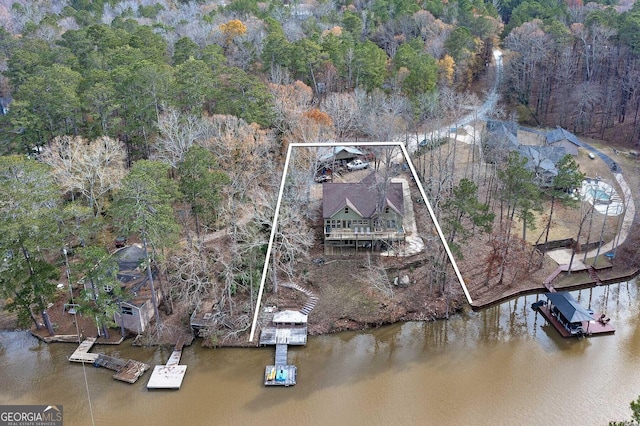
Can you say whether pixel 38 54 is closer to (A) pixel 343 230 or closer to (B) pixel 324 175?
(B) pixel 324 175

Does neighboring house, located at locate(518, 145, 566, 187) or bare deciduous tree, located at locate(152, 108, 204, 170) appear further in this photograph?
neighboring house, located at locate(518, 145, 566, 187)

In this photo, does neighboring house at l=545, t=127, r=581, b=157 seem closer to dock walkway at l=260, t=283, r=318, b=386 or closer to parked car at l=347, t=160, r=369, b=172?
parked car at l=347, t=160, r=369, b=172

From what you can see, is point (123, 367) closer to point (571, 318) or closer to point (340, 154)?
point (571, 318)

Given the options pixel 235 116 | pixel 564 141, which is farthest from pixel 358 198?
pixel 564 141

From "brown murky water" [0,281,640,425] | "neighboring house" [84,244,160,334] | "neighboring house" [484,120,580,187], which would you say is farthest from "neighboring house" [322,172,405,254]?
"neighboring house" [484,120,580,187]

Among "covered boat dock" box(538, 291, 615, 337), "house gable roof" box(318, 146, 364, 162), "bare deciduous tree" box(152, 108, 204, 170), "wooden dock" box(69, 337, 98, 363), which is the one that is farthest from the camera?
"house gable roof" box(318, 146, 364, 162)

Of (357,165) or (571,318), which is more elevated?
(357,165)
